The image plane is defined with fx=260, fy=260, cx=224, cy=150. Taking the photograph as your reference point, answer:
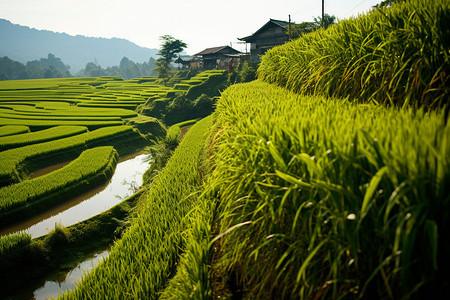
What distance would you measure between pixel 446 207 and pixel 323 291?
0.61 meters

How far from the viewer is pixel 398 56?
7.40 feet

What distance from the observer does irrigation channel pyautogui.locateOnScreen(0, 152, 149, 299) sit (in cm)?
593

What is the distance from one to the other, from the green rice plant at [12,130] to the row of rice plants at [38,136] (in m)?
0.69

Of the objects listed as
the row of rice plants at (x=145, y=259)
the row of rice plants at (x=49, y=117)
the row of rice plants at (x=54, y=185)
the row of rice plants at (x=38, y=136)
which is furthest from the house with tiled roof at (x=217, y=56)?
the row of rice plants at (x=145, y=259)

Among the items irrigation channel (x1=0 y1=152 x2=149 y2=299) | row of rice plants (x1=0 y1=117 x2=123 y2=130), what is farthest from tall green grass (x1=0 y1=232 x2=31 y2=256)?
row of rice plants (x1=0 y1=117 x2=123 y2=130)

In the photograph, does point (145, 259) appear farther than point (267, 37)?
No

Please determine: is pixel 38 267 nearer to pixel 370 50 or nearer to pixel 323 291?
pixel 323 291

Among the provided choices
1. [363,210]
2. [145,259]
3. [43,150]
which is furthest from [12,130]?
[363,210]

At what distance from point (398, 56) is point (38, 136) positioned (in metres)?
18.2

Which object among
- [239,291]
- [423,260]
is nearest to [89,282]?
[239,291]

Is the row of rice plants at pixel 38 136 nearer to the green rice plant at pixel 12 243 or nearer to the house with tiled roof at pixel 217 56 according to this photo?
the green rice plant at pixel 12 243

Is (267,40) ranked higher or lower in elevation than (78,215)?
higher

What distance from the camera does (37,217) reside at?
8.59 metres

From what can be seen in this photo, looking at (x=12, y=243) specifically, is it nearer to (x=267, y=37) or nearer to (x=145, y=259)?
(x=145, y=259)
